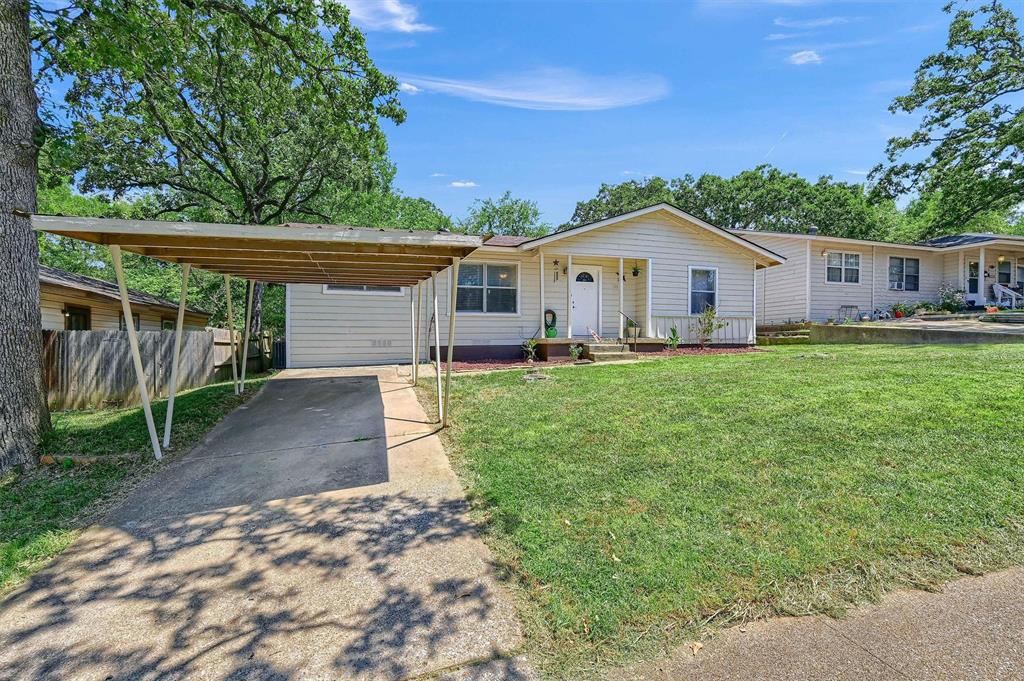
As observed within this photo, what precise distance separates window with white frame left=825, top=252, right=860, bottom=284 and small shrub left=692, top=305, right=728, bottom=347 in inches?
271

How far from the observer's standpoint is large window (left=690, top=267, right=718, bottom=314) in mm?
13750

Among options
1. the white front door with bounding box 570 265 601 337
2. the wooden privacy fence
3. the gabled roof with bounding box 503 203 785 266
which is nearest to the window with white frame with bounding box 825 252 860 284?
the gabled roof with bounding box 503 203 785 266

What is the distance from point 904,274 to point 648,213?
13401 millimetres

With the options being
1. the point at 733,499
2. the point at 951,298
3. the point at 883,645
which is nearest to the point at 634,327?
the point at 733,499

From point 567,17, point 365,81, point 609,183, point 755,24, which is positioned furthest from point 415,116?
point 609,183

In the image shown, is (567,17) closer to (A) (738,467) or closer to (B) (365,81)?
(B) (365,81)

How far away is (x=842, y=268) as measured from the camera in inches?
684

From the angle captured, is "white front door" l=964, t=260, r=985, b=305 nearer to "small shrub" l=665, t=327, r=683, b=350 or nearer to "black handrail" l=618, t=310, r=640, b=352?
"small shrub" l=665, t=327, r=683, b=350

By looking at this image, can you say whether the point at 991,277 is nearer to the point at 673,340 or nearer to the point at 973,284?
the point at 973,284

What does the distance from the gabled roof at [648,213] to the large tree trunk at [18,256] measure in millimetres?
8957

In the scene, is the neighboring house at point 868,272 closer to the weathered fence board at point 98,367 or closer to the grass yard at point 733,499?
the grass yard at point 733,499

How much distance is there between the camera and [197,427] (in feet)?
19.4

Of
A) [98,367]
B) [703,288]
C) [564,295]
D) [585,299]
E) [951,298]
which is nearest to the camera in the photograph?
[98,367]

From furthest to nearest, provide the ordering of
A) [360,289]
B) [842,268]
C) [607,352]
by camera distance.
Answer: [842,268] → [607,352] → [360,289]
